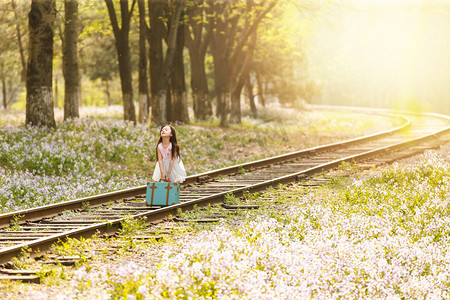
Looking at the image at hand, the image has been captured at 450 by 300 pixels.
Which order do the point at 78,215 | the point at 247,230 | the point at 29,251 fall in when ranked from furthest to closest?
the point at 78,215
the point at 247,230
the point at 29,251

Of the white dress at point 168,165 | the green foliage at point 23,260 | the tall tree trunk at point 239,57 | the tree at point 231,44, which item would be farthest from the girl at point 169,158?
the tall tree trunk at point 239,57

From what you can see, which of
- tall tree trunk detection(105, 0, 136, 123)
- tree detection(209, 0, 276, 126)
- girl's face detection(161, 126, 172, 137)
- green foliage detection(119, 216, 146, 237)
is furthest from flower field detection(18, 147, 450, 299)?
tree detection(209, 0, 276, 126)

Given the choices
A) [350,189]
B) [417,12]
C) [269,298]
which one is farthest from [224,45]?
[269,298]

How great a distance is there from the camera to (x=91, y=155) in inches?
669

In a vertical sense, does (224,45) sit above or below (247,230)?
above

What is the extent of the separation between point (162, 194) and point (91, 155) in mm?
6814

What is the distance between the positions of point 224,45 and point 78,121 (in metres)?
14.8

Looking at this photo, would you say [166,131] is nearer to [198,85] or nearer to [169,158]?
[169,158]

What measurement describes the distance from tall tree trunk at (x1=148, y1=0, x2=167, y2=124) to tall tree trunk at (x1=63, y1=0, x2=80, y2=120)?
109 inches

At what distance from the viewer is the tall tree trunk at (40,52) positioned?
18.0m

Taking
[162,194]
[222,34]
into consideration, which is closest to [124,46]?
[222,34]

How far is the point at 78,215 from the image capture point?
10.2 m

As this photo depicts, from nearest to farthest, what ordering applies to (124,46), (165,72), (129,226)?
(129,226) < (165,72) < (124,46)

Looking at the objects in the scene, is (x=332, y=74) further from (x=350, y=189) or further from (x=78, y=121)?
(x=350, y=189)
